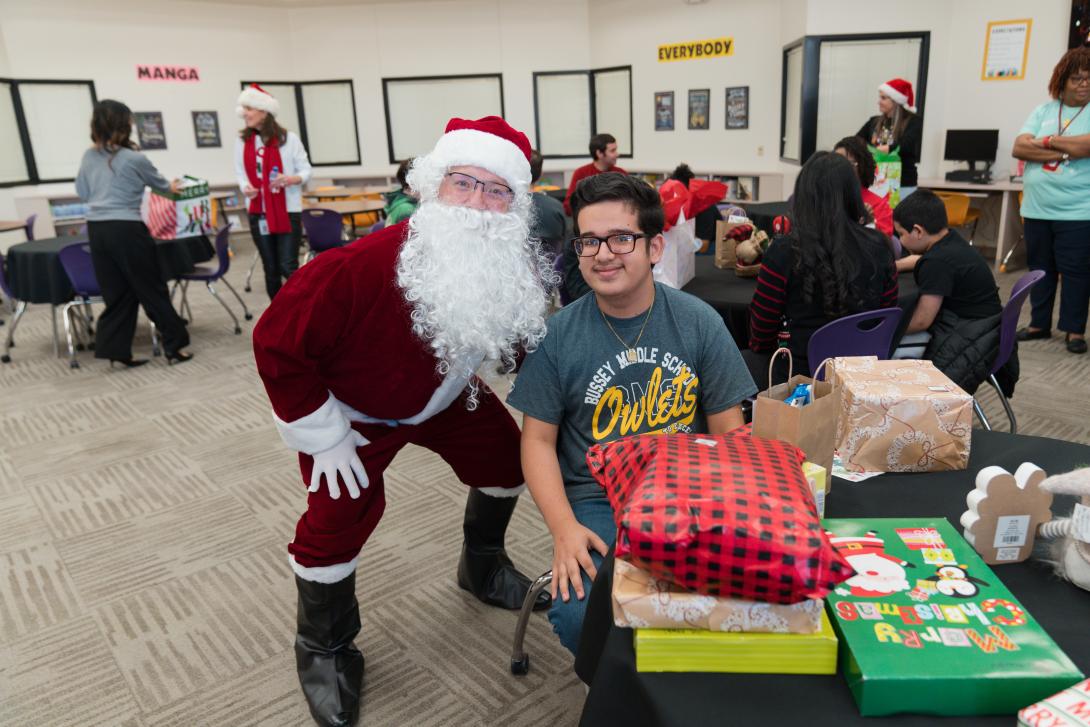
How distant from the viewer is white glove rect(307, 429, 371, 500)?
68.2 inches

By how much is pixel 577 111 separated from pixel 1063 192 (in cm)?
684

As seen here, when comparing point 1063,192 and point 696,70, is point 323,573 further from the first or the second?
point 696,70

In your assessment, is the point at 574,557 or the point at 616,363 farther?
the point at 616,363

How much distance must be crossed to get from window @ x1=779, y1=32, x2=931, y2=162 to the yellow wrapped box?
273 inches

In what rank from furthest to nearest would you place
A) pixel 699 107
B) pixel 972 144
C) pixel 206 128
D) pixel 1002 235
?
pixel 206 128, pixel 699 107, pixel 972 144, pixel 1002 235

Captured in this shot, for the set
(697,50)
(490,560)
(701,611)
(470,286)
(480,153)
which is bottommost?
(490,560)

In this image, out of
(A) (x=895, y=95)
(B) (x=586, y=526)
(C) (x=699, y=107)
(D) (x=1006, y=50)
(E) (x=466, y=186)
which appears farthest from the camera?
(C) (x=699, y=107)

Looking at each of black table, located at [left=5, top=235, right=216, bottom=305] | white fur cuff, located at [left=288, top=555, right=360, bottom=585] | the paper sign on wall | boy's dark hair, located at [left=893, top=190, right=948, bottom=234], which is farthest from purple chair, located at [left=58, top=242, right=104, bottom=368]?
the paper sign on wall

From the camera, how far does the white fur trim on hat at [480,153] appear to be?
1.81m

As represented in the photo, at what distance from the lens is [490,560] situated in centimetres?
235

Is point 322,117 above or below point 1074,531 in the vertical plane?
above

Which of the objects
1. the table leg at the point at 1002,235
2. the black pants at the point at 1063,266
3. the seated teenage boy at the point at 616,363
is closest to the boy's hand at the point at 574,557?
the seated teenage boy at the point at 616,363

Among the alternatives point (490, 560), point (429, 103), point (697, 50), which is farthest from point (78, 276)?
point (697, 50)

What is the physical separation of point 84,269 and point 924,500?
4981mm
